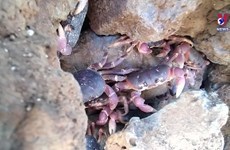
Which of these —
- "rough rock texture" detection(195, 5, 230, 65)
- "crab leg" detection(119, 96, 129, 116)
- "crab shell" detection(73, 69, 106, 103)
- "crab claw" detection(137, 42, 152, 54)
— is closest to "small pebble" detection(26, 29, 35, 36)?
"crab shell" detection(73, 69, 106, 103)

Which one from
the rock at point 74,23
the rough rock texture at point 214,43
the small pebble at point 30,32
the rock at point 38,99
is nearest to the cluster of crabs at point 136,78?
the rough rock texture at point 214,43

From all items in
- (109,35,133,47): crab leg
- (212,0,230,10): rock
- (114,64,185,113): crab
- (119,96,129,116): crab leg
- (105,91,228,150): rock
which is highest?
(212,0,230,10): rock

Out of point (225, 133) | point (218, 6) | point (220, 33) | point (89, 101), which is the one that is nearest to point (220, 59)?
point (220, 33)

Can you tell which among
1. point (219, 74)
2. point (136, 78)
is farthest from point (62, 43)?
point (219, 74)

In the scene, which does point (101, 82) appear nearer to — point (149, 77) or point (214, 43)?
point (149, 77)

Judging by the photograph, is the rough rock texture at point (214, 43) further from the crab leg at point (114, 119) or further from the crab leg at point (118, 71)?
the crab leg at point (114, 119)

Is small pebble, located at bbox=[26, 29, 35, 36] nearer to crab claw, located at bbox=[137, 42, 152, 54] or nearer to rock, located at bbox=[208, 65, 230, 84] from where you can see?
crab claw, located at bbox=[137, 42, 152, 54]
